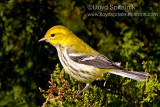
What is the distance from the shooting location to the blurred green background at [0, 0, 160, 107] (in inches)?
123

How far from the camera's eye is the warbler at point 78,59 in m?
3.08

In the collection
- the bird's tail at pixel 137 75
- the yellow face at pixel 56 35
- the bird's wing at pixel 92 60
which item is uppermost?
the yellow face at pixel 56 35


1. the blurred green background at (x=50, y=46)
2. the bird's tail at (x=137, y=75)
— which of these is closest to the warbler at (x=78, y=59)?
the bird's tail at (x=137, y=75)

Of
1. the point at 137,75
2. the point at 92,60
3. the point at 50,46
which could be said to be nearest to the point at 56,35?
the point at 50,46

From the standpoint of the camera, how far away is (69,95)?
2.90 metres

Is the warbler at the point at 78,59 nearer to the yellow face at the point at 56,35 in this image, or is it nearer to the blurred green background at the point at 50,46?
the yellow face at the point at 56,35

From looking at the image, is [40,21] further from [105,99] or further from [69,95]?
[105,99]

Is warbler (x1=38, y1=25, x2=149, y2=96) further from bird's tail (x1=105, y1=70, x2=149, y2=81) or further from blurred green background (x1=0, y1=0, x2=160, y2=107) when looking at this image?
blurred green background (x1=0, y1=0, x2=160, y2=107)

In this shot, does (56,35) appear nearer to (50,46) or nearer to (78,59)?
(50,46)

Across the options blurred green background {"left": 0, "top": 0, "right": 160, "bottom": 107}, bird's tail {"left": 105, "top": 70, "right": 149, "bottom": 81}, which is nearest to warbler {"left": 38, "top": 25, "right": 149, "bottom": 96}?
bird's tail {"left": 105, "top": 70, "right": 149, "bottom": 81}

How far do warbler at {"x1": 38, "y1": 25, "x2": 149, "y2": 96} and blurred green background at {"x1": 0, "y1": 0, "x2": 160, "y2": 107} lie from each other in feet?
0.54

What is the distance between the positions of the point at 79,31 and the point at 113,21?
699 mm

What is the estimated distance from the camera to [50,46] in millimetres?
3578

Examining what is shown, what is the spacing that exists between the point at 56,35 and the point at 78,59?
466 millimetres
